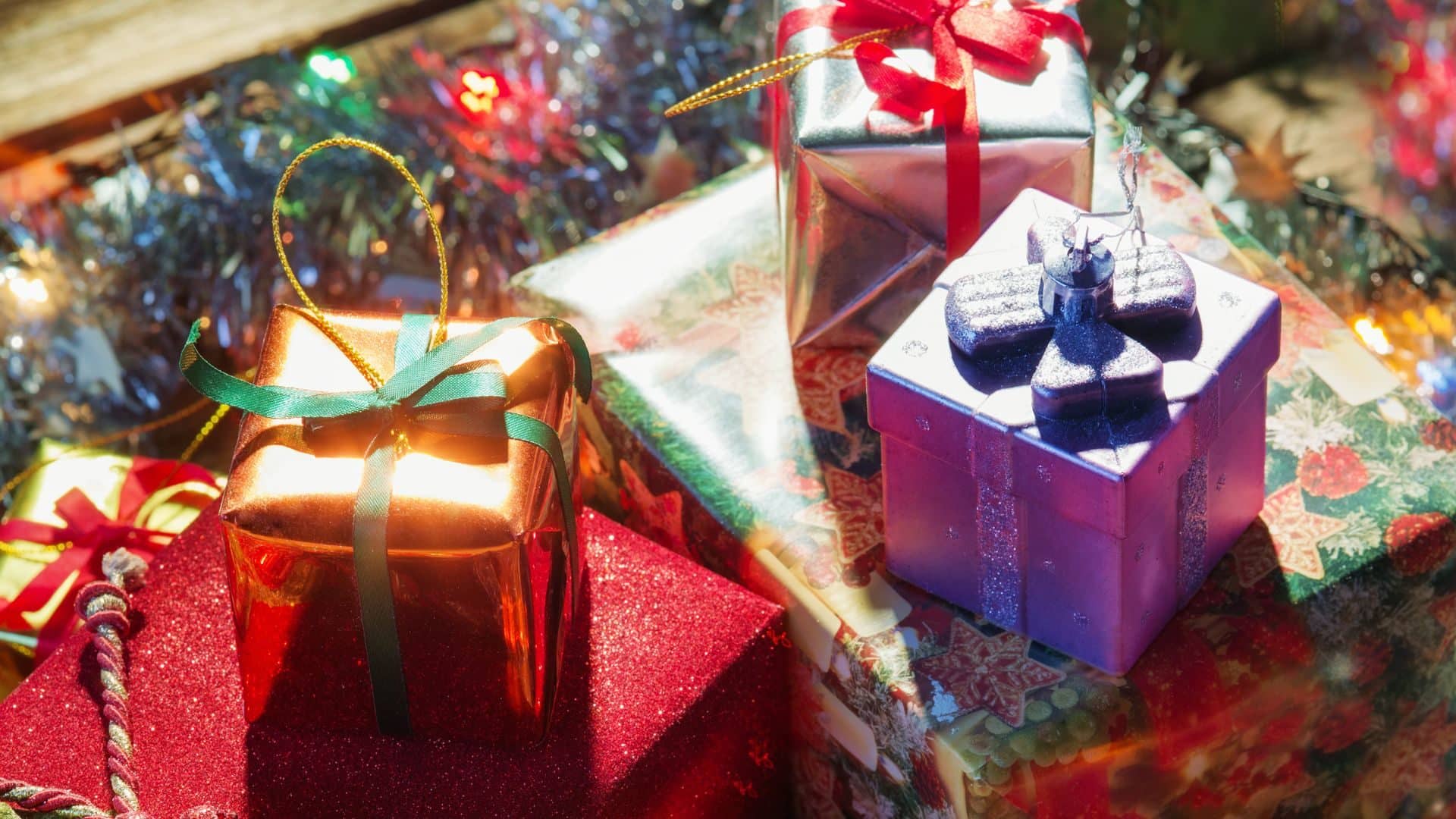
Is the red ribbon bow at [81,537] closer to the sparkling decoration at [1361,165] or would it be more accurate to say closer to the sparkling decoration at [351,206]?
the sparkling decoration at [351,206]

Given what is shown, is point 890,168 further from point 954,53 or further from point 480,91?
point 480,91

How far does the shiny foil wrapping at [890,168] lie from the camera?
93cm

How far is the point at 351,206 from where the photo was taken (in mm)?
1243

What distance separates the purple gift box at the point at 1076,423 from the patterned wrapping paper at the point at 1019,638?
39 millimetres

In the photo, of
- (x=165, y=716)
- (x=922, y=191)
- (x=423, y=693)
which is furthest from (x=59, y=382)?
(x=922, y=191)

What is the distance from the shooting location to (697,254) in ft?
3.76

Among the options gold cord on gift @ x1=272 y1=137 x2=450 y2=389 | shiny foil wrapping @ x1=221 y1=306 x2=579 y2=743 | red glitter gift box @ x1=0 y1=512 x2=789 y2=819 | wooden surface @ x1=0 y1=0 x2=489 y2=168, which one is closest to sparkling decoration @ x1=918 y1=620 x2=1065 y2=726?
red glitter gift box @ x1=0 y1=512 x2=789 y2=819

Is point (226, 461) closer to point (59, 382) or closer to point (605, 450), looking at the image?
point (59, 382)

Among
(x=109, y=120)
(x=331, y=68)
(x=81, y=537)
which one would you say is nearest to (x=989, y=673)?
(x=81, y=537)

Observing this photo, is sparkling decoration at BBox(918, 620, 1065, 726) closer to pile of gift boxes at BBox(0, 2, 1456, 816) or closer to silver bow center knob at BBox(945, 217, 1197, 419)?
pile of gift boxes at BBox(0, 2, 1456, 816)

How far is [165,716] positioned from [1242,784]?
654 millimetres

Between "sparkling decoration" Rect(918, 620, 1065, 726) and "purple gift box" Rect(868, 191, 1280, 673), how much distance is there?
2 cm

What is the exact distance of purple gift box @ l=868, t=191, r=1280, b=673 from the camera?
2.47ft

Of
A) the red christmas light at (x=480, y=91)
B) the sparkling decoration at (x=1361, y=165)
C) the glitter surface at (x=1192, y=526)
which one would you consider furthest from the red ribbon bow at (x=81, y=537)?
the sparkling decoration at (x=1361, y=165)
